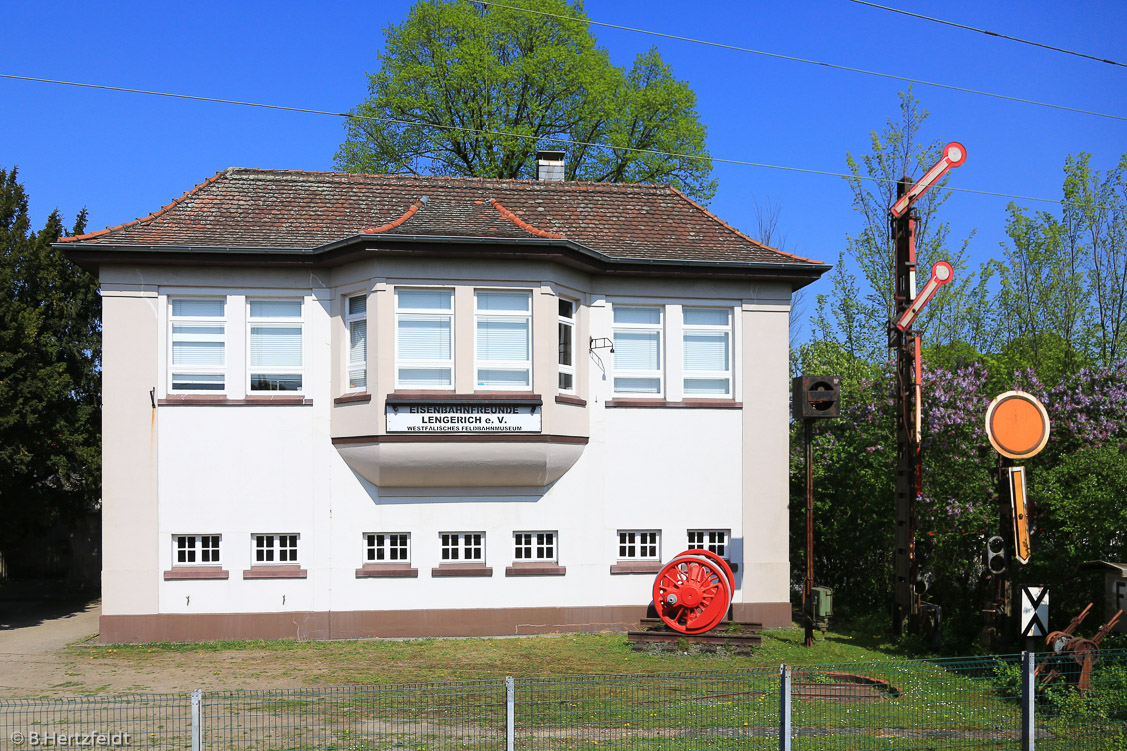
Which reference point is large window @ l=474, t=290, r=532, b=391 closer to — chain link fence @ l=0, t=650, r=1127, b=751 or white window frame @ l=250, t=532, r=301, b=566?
white window frame @ l=250, t=532, r=301, b=566

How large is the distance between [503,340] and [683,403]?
353 centimetres

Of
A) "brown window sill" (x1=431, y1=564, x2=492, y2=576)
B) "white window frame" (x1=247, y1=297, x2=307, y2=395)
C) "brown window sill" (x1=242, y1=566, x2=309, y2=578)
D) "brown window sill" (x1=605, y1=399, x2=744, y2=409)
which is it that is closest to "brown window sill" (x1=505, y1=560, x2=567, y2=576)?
"brown window sill" (x1=431, y1=564, x2=492, y2=576)

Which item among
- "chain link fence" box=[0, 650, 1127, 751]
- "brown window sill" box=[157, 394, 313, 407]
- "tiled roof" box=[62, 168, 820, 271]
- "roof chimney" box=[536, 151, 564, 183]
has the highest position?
"roof chimney" box=[536, 151, 564, 183]

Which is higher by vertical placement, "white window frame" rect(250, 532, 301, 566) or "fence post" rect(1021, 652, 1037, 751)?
"white window frame" rect(250, 532, 301, 566)

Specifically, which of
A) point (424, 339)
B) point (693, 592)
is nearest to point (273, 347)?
point (424, 339)

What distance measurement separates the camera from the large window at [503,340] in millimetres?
16516

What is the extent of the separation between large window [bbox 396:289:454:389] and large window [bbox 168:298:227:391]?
316 cm

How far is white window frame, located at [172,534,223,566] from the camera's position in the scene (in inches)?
647

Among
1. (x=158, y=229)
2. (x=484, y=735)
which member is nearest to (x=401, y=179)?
(x=158, y=229)

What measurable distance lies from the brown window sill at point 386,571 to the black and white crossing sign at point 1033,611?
9454 mm

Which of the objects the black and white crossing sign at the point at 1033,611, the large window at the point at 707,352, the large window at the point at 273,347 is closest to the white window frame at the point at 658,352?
the large window at the point at 707,352

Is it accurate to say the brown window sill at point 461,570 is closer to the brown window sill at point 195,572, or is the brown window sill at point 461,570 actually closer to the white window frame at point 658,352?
the brown window sill at point 195,572

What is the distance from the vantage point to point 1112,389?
16.5 m

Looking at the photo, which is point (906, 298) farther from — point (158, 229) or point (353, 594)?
point (158, 229)
